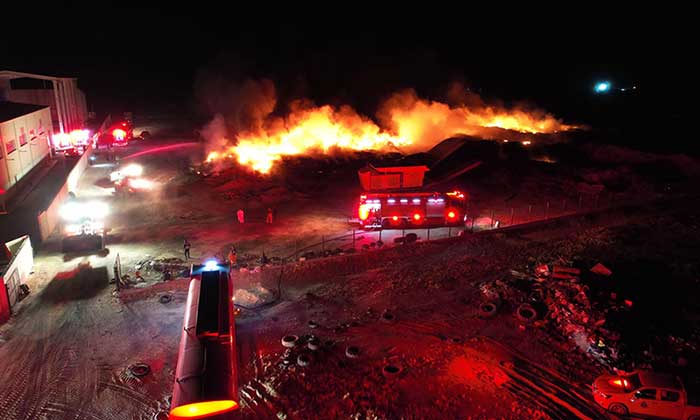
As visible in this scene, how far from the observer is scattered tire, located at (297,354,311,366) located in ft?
40.4

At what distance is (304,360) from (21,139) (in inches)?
1019

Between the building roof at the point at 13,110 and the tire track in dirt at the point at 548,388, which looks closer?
the tire track in dirt at the point at 548,388

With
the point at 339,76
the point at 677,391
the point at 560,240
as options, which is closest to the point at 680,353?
the point at 677,391

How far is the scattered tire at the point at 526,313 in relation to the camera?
46.6 feet

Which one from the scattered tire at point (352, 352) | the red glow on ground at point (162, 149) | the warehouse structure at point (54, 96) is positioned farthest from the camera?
the red glow on ground at point (162, 149)

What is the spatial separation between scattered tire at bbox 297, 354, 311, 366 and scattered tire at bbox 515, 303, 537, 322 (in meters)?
6.39

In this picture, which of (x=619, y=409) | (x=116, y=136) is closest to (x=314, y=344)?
(x=619, y=409)

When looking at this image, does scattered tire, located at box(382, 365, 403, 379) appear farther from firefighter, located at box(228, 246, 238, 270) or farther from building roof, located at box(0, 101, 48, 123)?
building roof, located at box(0, 101, 48, 123)

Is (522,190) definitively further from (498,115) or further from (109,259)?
(498,115)

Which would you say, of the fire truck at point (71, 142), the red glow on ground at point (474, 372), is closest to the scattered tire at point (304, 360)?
the red glow on ground at point (474, 372)

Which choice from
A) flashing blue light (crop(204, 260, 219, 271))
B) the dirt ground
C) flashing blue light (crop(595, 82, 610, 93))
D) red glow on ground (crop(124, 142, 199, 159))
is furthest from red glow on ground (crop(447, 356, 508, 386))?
flashing blue light (crop(595, 82, 610, 93))

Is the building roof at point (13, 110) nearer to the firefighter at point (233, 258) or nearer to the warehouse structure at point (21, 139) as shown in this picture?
the warehouse structure at point (21, 139)

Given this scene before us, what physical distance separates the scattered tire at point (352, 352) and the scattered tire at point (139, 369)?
520 centimetres

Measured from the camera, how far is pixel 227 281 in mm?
12531
